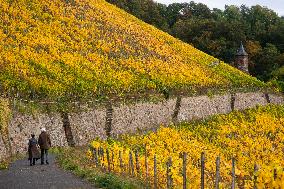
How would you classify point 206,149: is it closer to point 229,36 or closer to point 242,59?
point 242,59

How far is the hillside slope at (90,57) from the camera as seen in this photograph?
126 feet

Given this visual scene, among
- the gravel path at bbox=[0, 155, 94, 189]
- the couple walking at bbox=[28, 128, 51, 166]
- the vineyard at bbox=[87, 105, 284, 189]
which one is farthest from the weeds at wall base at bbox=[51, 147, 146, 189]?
the couple walking at bbox=[28, 128, 51, 166]

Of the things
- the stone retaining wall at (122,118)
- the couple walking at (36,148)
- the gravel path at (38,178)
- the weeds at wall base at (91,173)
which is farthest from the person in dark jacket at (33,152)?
the stone retaining wall at (122,118)

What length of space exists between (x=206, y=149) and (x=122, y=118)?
661 centimetres

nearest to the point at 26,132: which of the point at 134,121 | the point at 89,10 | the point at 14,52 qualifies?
the point at 134,121

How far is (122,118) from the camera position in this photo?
36.8 m

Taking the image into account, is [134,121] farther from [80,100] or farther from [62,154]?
[62,154]

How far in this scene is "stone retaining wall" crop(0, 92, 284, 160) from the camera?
28.0 meters

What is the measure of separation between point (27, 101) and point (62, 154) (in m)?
5.62

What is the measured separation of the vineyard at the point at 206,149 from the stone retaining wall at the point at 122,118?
1.80m

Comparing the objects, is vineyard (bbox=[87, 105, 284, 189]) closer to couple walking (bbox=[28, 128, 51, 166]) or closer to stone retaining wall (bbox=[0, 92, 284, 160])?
stone retaining wall (bbox=[0, 92, 284, 160])

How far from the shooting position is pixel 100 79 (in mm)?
42562

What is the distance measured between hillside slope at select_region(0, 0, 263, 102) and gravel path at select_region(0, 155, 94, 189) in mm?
11957

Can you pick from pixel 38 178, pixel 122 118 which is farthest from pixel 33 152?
pixel 122 118
